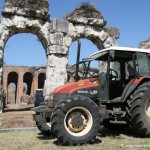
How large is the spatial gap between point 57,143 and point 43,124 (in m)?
1.01

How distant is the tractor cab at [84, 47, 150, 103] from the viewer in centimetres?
689

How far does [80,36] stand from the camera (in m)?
16.9

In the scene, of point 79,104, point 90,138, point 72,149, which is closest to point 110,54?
point 79,104

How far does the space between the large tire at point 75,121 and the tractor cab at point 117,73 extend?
0.86 metres

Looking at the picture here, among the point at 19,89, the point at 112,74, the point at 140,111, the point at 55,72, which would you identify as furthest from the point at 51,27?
the point at 19,89

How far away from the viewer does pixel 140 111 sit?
658 centimetres

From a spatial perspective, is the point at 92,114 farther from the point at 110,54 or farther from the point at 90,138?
the point at 110,54

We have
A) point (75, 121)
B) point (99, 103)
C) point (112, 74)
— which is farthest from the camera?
point (112, 74)

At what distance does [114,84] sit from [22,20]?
29.7ft

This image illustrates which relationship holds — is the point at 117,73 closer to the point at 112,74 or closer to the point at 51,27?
the point at 112,74

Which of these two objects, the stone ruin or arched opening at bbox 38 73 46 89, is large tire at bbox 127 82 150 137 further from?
arched opening at bbox 38 73 46 89

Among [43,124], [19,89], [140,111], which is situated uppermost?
[19,89]

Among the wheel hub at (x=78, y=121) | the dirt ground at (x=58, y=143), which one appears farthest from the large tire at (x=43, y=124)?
the wheel hub at (x=78, y=121)

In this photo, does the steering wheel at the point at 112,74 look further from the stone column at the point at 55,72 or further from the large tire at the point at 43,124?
the stone column at the point at 55,72
